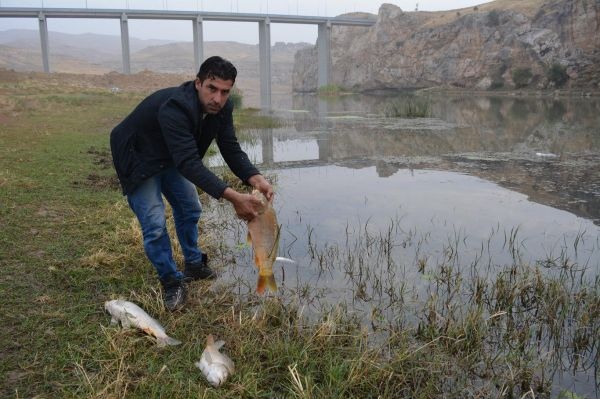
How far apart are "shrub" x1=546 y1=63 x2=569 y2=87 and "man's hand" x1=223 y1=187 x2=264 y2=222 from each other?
47.6m

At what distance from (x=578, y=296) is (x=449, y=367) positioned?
5.20ft

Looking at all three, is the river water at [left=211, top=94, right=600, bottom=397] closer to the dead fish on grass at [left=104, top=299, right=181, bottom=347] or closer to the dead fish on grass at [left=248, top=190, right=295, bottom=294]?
the dead fish on grass at [left=248, top=190, right=295, bottom=294]

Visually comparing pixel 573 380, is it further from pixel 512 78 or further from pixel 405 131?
pixel 512 78

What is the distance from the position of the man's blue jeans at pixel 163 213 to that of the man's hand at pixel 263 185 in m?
0.63

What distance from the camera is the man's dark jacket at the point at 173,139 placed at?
11.1 feet

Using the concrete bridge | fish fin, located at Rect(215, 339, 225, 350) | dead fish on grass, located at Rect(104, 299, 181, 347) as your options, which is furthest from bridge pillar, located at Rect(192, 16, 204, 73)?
fish fin, located at Rect(215, 339, 225, 350)

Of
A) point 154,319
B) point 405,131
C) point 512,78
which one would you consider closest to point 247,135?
point 405,131

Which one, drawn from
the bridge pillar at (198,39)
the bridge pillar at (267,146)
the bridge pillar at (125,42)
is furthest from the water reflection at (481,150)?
the bridge pillar at (125,42)

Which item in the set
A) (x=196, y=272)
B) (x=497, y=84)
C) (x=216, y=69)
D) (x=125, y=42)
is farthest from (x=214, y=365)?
(x=125, y=42)

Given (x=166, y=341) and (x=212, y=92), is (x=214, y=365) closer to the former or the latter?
(x=166, y=341)

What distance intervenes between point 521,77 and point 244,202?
51.6 metres

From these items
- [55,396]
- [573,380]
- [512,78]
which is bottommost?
[573,380]

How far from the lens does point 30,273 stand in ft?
14.8

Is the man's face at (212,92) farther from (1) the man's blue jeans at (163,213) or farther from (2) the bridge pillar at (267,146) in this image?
(2) the bridge pillar at (267,146)
